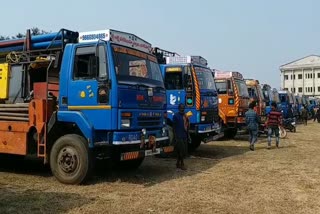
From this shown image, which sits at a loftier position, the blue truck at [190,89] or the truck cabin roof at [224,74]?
the truck cabin roof at [224,74]

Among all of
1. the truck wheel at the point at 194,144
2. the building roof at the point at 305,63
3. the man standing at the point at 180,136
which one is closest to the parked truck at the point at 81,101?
the man standing at the point at 180,136

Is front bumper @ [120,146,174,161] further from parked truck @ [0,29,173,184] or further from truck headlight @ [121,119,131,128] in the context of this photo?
truck headlight @ [121,119,131,128]

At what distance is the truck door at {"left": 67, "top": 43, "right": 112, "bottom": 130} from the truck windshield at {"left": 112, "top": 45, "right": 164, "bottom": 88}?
0.29 meters

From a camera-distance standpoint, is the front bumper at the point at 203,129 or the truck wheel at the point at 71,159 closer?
the truck wheel at the point at 71,159

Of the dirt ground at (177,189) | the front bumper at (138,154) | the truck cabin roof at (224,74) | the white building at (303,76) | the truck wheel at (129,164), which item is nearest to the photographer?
the dirt ground at (177,189)

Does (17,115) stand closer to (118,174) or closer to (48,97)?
(48,97)

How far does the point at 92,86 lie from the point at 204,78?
5891 mm

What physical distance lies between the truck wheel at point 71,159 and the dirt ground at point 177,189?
21cm

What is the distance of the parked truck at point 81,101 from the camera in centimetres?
900

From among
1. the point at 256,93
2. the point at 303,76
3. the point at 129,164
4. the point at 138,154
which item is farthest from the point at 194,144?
the point at 303,76

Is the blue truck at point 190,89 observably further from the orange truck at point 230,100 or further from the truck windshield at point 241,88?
the truck windshield at point 241,88

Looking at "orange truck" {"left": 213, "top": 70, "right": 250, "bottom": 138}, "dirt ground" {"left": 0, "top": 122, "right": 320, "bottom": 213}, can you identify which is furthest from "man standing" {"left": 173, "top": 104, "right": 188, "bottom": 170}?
"orange truck" {"left": 213, "top": 70, "right": 250, "bottom": 138}

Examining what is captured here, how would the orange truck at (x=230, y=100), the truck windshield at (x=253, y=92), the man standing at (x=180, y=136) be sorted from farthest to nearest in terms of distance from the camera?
1. the truck windshield at (x=253, y=92)
2. the orange truck at (x=230, y=100)
3. the man standing at (x=180, y=136)

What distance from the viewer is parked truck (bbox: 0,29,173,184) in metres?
9.00
